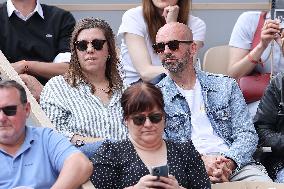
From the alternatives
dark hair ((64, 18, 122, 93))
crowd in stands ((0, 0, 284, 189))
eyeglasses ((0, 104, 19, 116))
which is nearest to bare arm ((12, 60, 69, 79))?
crowd in stands ((0, 0, 284, 189))

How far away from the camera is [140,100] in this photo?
345 cm

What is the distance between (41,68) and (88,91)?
2.11 feet

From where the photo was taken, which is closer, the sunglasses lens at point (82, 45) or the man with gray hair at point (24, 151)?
the man with gray hair at point (24, 151)

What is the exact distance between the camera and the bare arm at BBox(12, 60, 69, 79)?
184 inches

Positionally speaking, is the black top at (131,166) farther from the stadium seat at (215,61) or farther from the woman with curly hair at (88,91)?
the stadium seat at (215,61)

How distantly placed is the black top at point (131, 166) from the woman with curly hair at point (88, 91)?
55 cm

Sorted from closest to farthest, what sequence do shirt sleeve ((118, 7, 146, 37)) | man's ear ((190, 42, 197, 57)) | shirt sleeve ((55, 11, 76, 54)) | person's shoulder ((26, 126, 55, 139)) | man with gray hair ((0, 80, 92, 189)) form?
man with gray hair ((0, 80, 92, 189))
person's shoulder ((26, 126, 55, 139))
man's ear ((190, 42, 197, 57))
shirt sleeve ((118, 7, 146, 37))
shirt sleeve ((55, 11, 76, 54))

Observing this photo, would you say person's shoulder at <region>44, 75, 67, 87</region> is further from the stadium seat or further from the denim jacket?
the stadium seat

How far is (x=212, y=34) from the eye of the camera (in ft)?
20.3

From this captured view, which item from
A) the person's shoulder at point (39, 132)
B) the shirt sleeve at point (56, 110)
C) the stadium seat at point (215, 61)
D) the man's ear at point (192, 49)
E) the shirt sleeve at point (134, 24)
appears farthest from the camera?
the stadium seat at point (215, 61)

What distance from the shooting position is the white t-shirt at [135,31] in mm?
4879

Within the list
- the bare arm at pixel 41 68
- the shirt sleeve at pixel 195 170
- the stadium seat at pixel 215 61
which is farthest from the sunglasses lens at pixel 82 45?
the stadium seat at pixel 215 61

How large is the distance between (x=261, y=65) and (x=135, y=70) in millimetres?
936

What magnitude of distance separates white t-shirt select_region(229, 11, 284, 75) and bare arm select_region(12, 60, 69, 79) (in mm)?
1310
